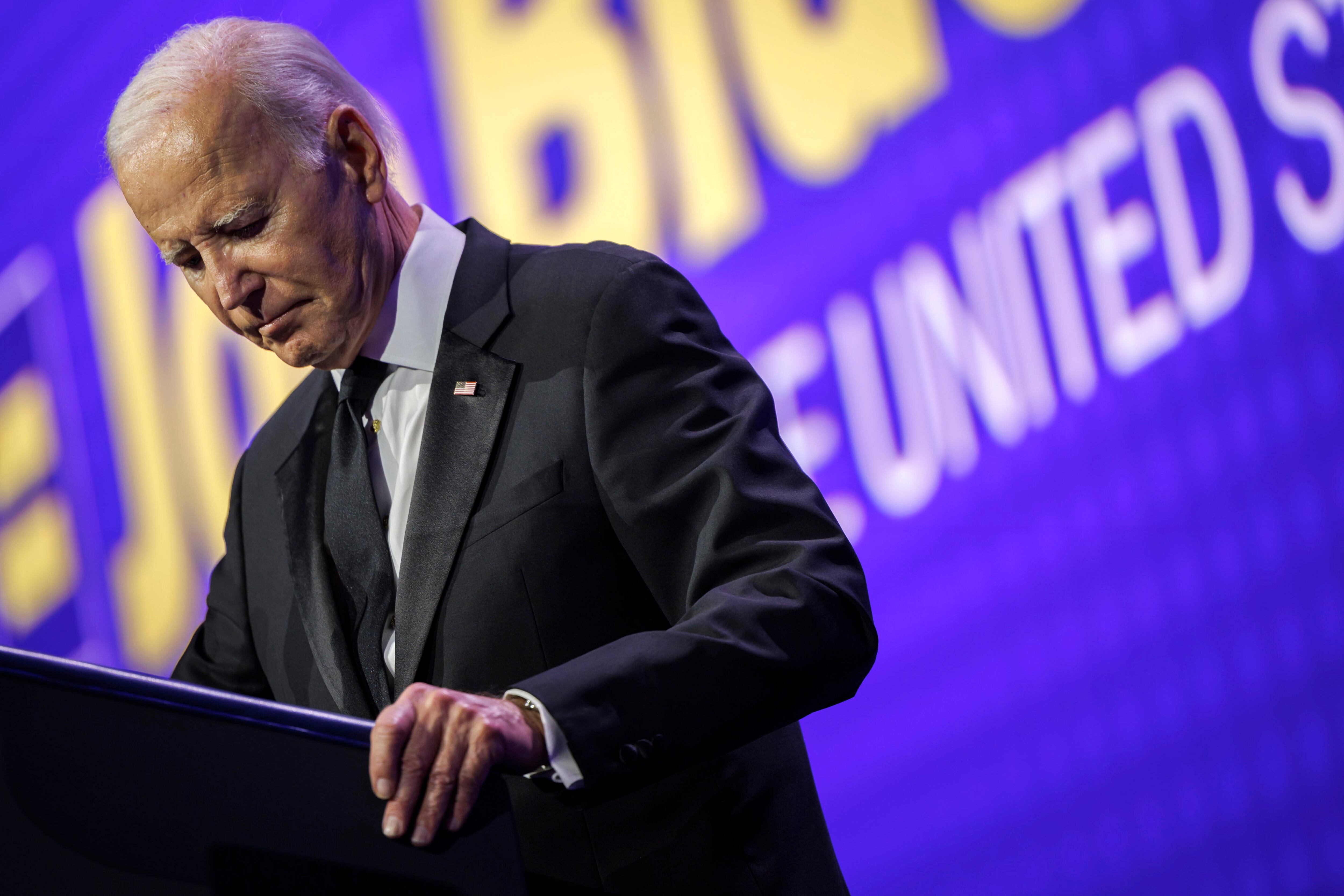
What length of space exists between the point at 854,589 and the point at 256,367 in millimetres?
1930

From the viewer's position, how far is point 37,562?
2.77 meters

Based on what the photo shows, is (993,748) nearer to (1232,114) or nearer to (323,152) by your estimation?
(1232,114)

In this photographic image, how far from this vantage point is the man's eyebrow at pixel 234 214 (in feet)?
3.71

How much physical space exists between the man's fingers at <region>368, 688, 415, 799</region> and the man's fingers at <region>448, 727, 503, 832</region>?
0.04 metres

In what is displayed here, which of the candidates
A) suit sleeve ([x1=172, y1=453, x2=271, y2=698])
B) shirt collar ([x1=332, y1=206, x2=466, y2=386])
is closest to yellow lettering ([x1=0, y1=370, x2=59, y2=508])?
suit sleeve ([x1=172, y1=453, x2=271, y2=698])

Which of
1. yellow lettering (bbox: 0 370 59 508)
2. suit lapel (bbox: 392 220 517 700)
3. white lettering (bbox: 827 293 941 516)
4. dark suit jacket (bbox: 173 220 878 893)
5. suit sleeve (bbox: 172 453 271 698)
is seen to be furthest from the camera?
yellow lettering (bbox: 0 370 59 508)

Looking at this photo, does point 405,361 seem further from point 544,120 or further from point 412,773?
point 544,120

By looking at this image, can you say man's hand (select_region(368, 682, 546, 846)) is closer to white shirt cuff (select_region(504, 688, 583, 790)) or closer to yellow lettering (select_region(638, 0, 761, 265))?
white shirt cuff (select_region(504, 688, 583, 790))

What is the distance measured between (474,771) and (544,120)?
1.87 meters

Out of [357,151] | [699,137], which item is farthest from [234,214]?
[699,137]

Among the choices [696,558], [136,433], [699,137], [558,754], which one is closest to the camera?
[558,754]

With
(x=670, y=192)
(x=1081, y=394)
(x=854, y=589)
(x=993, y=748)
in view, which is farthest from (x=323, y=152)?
(x=993, y=748)

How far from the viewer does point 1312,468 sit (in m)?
2.04

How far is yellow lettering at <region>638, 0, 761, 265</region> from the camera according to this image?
2250 mm
